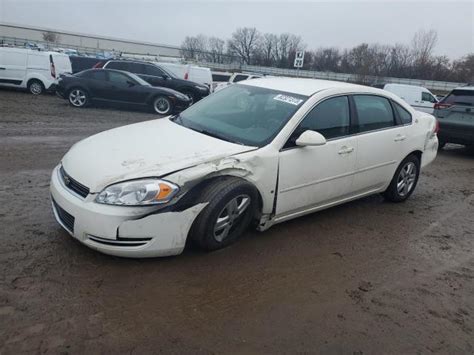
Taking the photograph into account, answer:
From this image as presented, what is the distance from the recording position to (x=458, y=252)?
427 cm

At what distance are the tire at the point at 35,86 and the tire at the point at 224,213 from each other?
49.3ft

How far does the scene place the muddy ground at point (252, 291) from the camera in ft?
8.53

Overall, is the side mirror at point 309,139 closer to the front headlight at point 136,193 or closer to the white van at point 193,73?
the front headlight at point 136,193

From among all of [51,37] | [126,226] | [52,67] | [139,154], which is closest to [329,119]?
[139,154]

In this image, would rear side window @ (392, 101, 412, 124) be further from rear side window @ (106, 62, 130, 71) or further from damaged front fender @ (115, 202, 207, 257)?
rear side window @ (106, 62, 130, 71)

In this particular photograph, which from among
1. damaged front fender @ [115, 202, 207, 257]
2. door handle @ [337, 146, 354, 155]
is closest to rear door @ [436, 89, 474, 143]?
door handle @ [337, 146, 354, 155]

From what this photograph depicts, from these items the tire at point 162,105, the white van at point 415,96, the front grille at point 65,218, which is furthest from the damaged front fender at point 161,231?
the white van at point 415,96

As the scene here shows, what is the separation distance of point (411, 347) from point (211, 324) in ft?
4.39

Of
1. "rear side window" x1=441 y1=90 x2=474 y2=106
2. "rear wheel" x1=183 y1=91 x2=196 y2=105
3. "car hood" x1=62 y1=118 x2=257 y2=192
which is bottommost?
"rear wheel" x1=183 y1=91 x2=196 y2=105

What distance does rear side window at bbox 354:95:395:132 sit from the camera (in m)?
4.72

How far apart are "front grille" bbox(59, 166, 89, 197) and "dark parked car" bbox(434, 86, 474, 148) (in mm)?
9131

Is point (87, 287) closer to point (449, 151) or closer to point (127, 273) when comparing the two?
point (127, 273)

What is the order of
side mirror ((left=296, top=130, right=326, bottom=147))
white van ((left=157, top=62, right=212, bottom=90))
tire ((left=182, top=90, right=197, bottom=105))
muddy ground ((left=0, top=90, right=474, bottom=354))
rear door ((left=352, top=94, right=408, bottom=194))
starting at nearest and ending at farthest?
muddy ground ((left=0, top=90, right=474, bottom=354)), side mirror ((left=296, top=130, right=326, bottom=147)), rear door ((left=352, top=94, right=408, bottom=194)), tire ((left=182, top=90, right=197, bottom=105)), white van ((left=157, top=62, right=212, bottom=90))

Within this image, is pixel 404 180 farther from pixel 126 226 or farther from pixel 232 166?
pixel 126 226
